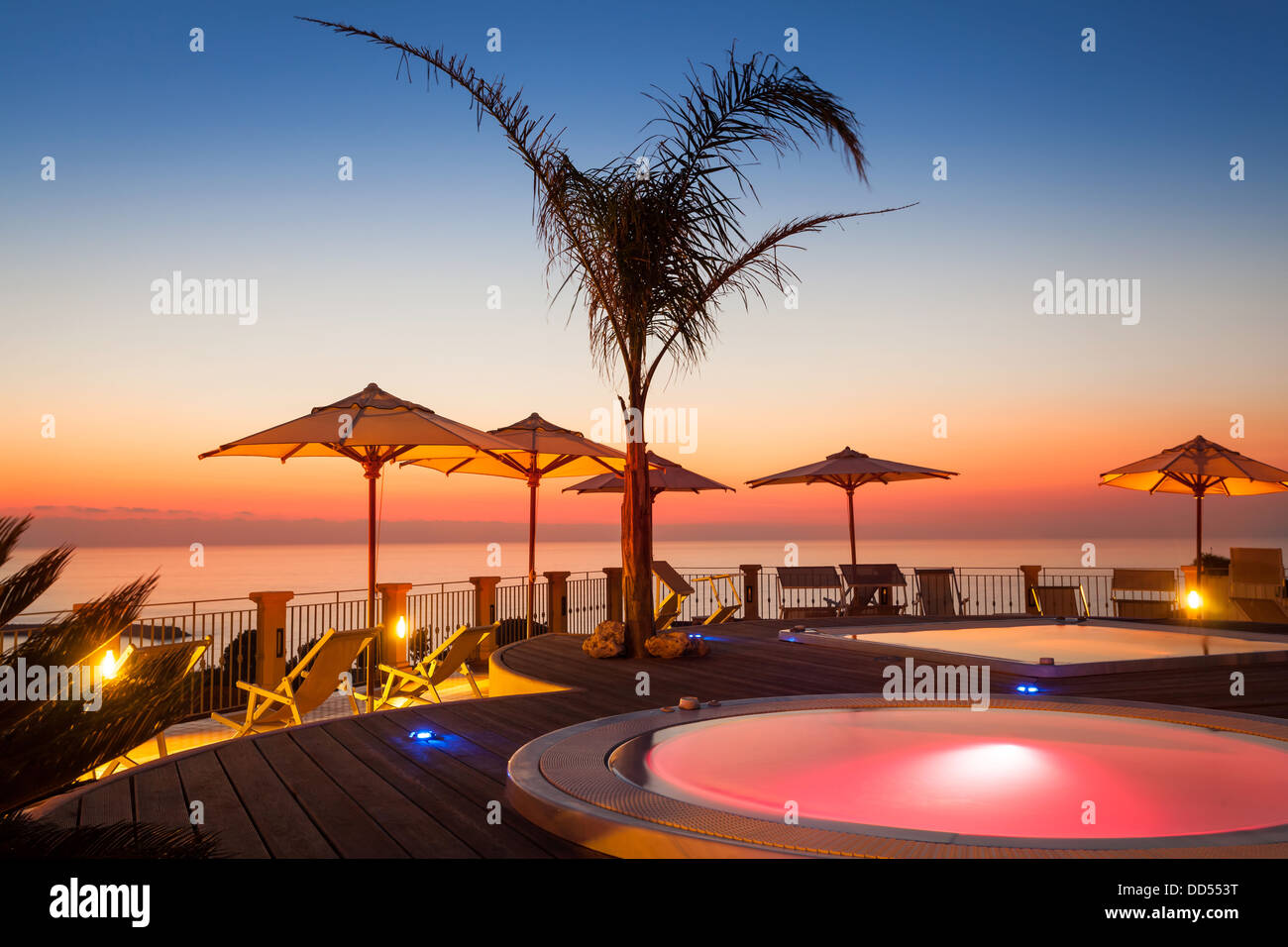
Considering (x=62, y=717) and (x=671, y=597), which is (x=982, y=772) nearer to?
(x=62, y=717)

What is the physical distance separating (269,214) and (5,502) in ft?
42.4

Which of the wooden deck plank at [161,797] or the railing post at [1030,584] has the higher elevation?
the wooden deck plank at [161,797]

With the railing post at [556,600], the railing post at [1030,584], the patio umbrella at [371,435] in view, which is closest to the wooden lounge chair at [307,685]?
the patio umbrella at [371,435]

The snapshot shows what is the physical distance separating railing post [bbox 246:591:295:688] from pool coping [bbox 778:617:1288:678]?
→ 5433mm

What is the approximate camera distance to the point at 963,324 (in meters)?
15.0

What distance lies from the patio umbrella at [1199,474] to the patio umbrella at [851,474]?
2.83 meters

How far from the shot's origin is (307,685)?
242 inches

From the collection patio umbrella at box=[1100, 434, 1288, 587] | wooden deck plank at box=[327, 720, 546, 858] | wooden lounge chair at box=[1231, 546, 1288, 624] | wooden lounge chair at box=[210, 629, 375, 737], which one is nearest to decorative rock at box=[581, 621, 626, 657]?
wooden lounge chair at box=[210, 629, 375, 737]

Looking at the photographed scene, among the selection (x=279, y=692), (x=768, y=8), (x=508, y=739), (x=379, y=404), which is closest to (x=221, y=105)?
(x=379, y=404)

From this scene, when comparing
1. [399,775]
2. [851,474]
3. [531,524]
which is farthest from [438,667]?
[851,474]

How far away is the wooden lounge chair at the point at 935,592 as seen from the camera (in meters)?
11.8

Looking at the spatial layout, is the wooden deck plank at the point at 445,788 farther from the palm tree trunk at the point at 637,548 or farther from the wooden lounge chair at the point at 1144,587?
the wooden lounge chair at the point at 1144,587

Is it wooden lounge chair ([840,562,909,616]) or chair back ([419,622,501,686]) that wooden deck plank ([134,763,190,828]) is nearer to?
chair back ([419,622,501,686])

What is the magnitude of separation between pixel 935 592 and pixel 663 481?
4.46m
